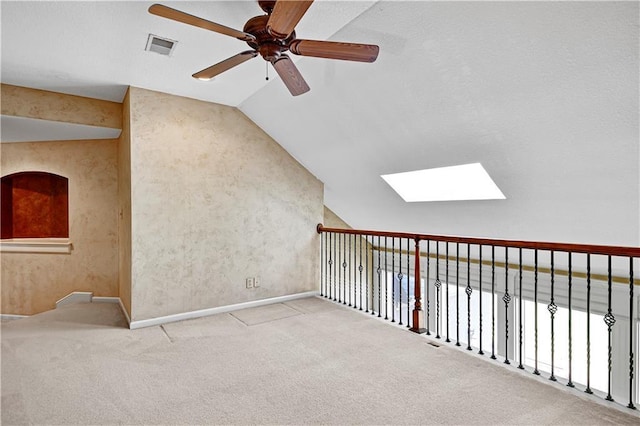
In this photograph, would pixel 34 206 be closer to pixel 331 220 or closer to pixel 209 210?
pixel 209 210

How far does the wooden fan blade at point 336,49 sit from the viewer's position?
6.92 feet

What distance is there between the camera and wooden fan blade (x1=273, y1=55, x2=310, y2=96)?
2.32 m

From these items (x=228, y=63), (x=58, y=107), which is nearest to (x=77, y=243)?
(x=58, y=107)

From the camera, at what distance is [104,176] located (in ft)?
17.5

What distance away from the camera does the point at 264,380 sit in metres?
2.63

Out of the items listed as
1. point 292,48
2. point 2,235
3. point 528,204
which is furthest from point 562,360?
point 2,235

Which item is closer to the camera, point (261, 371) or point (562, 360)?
point (261, 371)

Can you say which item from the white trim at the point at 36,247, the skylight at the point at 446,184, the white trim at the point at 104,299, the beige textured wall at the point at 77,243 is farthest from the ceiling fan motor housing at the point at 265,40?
the white trim at the point at 36,247

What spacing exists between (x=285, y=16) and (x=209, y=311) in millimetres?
3401

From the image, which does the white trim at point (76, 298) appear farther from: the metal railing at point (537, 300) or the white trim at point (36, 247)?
the metal railing at point (537, 300)

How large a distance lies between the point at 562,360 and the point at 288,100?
5.48m

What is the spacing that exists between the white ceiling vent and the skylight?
2713 mm

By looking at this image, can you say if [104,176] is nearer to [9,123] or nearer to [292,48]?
[9,123]

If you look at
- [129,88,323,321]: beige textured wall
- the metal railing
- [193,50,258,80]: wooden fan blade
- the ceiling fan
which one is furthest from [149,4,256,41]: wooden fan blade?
the metal railing
